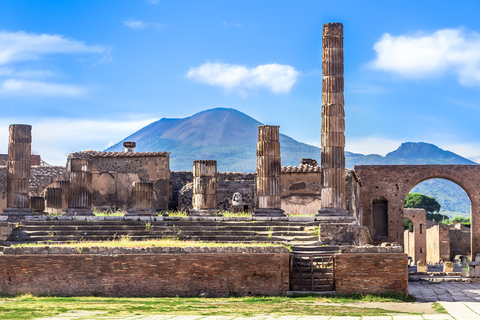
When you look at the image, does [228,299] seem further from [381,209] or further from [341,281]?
[381,209]

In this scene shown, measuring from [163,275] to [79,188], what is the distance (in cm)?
794

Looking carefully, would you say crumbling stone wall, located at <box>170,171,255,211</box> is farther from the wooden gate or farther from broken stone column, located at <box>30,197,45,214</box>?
the wooden gate

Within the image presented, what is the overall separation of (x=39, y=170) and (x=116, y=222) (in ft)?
38.9

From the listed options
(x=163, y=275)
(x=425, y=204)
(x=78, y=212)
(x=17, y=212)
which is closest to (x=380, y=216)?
(x=78, y=212)

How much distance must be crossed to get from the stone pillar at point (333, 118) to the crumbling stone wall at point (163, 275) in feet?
20.3

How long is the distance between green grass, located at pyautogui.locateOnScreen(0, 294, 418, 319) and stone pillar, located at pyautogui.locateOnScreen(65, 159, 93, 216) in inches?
282

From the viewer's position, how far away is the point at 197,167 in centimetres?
2239

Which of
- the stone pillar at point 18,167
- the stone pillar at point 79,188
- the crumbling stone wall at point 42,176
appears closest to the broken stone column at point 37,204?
the stone pillar at point 18,167

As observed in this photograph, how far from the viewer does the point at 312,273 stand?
15633mm

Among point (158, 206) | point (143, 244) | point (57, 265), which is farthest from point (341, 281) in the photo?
point (158, 206)

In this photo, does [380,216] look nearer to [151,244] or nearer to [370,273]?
[370,273]

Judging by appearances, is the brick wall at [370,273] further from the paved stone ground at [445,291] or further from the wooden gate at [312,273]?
the paved stone ground at [445,291]

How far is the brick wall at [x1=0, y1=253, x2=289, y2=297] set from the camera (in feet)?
50.6

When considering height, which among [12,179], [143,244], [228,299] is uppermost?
[12,179]
